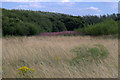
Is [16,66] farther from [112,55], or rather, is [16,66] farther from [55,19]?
[55,19]

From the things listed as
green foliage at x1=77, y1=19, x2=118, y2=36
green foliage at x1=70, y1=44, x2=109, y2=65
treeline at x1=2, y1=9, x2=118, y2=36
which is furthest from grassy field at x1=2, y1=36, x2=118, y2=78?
treeline at x1=2, y1=9, x2=118, y2=36

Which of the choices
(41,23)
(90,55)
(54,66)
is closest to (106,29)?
(90,55)

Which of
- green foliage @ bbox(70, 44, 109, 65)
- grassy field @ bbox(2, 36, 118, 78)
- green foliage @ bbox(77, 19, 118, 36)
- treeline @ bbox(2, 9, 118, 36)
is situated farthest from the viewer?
treeline @ bbox(2, 9, 118, 36)

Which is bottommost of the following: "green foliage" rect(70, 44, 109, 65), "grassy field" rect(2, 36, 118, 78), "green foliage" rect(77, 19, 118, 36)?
"grassy field" rect(2, 36, 118, 78)

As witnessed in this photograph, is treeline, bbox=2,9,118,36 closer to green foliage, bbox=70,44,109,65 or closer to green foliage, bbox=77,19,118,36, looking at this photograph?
green foliage, bbox=77,19,118,36

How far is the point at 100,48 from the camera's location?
4.86 m

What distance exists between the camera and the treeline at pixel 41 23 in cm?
1337

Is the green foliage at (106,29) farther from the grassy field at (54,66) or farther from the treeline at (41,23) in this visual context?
the grassy field at (54,66)

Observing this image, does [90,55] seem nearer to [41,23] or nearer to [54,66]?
[54,66]

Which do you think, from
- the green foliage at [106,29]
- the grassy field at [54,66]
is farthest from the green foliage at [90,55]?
the green foliage at [106,29]

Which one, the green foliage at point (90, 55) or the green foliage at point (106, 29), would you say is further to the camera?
the green foliage at point (106, 29)

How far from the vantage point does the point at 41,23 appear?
18609 mm

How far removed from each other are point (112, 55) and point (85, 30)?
6.91 metres

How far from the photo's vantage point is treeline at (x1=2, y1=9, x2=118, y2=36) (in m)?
13.4
